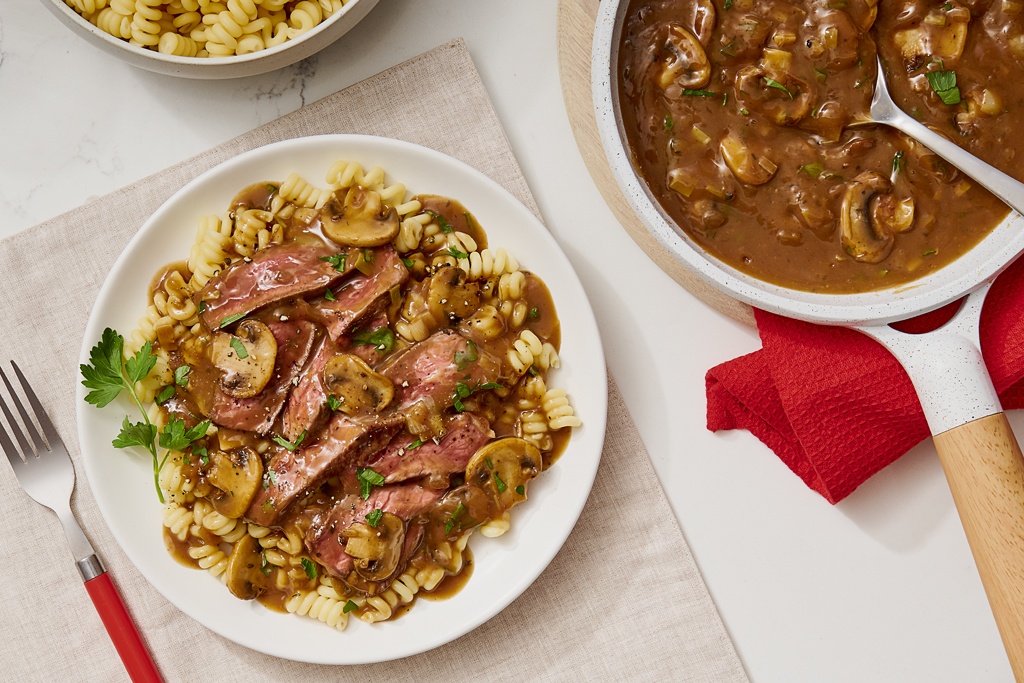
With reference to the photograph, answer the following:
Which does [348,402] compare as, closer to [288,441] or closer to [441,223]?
[288,441]

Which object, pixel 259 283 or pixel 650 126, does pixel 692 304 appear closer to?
pixel 650 126

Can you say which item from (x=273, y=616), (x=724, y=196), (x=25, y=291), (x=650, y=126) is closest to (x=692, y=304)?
(x=724, y=196)

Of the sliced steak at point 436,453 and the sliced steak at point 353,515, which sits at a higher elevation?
the sliced steak at point 436,453

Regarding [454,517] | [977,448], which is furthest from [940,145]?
[454,517]

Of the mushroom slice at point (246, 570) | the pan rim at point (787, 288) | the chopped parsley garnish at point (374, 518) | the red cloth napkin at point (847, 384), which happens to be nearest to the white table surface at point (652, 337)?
the red cloth napkin at point (847, 384)

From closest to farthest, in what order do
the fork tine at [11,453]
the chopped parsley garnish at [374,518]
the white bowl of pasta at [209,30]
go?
the white bowl of pasta at [209,30] → the chopped parsley garnish at [374,518] → the fork tine at [11,453]

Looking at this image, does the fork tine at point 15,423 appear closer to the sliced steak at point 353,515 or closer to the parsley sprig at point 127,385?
the parsley sprig at point 127,385
